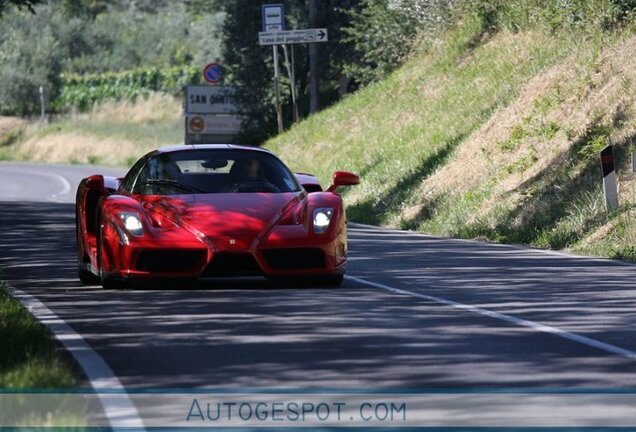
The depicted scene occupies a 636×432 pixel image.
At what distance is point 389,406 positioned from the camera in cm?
768

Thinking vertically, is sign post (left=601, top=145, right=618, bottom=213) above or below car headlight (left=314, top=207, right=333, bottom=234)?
below

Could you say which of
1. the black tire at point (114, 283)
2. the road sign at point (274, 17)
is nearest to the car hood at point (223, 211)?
the black tire at point (114, 283)

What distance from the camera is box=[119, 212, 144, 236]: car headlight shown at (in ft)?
44.4

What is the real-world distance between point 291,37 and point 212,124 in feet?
33.1

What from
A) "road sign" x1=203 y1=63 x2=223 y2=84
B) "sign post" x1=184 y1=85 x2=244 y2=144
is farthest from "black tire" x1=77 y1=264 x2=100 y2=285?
"sign post" x1=184 y1=85 x2=244 y2=144

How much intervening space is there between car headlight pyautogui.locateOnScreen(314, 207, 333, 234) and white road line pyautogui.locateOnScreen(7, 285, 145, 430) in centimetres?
231

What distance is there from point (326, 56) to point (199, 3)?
10.0 metres

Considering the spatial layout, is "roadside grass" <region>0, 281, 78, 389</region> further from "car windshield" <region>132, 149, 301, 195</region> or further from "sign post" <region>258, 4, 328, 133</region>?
"sign post" <region>258, 4, 328, 133</region>

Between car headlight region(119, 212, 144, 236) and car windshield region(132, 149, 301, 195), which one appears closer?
car headlight region(119, 212, 144, 236)

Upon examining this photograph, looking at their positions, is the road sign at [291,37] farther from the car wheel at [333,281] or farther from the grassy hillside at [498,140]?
the car wheel at [333,281]

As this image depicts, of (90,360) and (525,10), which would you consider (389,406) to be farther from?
(525,10)

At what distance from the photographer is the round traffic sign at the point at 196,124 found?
48.6 meters

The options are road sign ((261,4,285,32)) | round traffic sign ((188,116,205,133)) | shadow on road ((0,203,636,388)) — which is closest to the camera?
shadow on road ((0,203,636,388))

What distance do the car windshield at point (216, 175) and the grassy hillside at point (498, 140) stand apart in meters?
4.36
